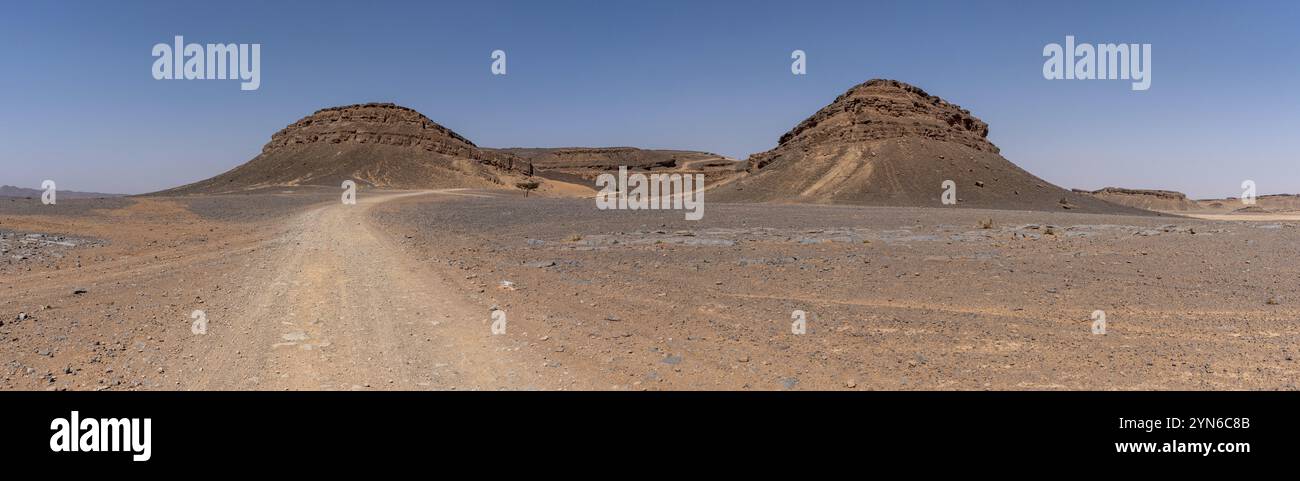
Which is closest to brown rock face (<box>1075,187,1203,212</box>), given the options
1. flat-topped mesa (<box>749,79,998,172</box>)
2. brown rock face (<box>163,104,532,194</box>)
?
flat-topped mesa (<box>749,79,998,172</box>)

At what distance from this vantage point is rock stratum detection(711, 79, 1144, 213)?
5434 cm

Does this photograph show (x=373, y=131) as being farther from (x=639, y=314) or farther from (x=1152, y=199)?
(x=1152, y=199)

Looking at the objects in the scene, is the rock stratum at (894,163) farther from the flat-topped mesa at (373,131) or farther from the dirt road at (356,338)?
the dirt road at (356,338)

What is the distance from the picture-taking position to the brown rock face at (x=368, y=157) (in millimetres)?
76812

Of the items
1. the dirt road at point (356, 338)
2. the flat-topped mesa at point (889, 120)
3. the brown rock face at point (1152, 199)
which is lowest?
the dirt road at point (356, 338)

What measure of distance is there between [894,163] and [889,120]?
8.14 m

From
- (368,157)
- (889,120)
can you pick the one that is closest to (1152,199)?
(889,120)

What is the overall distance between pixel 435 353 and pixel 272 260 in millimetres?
7934

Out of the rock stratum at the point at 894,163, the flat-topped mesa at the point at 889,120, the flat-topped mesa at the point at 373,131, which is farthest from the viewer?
the flat-topped mesa at the point at 373,131

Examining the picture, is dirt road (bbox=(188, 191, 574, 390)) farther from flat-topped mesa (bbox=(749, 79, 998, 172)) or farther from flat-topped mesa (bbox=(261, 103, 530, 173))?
flat-topped mesa (bbox=(261, 103, 530, 173))

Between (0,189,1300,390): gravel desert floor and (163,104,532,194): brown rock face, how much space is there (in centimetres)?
6583

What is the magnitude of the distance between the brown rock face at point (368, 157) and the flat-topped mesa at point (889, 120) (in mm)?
44573

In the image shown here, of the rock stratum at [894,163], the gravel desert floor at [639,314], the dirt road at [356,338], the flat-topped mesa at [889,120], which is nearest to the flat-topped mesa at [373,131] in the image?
the rock stratum at [894,163]

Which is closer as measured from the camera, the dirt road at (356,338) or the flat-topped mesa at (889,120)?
the dirt road at (356,338)
